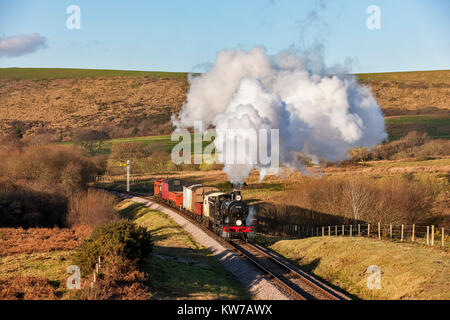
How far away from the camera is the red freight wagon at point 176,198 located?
51.8 meters

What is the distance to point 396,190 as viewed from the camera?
53.4 metres

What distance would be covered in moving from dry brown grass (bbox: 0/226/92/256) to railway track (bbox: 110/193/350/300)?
11.2 m

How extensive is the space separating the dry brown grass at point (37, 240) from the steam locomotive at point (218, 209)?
10.1 metres

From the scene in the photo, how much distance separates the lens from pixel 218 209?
109 feet

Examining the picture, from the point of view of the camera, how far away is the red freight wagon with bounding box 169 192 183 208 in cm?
5175

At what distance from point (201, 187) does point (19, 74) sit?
170 m

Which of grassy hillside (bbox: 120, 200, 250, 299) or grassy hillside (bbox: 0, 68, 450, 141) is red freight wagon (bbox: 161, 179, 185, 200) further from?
grassy hillside (bbox: 0, 68, 450, 141)

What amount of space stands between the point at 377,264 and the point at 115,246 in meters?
15.0

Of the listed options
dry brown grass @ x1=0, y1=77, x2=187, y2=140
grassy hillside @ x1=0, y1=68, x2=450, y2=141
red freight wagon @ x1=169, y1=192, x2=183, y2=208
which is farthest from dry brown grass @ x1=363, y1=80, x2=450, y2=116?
red freight wagon @ x1=169, y1=192, x2=183, y2=208

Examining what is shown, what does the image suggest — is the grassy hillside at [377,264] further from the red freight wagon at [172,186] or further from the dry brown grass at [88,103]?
the dry brown grass at [88,103]

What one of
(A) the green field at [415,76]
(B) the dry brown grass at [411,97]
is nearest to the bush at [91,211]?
(B) the dry brown grass at [411,97]

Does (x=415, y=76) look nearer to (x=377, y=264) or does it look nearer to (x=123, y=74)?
(x=123, y=74)
